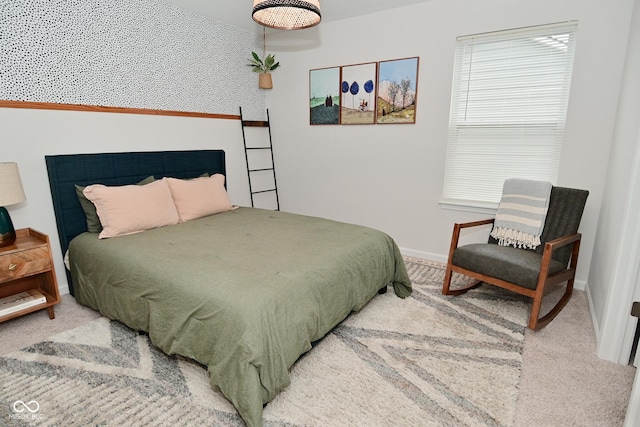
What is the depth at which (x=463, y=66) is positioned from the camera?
3203mm

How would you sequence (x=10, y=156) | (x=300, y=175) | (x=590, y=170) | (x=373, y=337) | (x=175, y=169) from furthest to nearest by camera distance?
(x=300, y=175)
(x=175, y=169)
(x=590, y=170)
(x=10, y=156)
(x=373, y=337)

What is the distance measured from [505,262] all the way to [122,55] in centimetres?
346

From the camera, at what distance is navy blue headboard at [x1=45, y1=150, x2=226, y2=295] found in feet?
8.69

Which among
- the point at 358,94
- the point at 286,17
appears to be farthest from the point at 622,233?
the point at 358,94

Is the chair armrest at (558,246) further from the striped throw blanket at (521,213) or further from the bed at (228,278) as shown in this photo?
the bed at (228,278)

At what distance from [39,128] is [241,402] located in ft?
8.24

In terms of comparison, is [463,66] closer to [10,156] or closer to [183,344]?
[183,344]

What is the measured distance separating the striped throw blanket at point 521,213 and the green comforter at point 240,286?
93 cm

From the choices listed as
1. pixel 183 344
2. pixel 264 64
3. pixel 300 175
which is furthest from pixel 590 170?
pixel 264 64

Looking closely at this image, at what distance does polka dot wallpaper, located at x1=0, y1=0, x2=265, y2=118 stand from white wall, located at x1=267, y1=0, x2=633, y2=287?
73 centimetres

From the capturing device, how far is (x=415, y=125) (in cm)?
350

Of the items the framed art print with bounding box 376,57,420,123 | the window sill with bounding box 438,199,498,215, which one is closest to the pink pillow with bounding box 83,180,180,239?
the framed art print with bounding box 376,57,420,123

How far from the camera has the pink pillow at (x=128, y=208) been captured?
258 centimetres

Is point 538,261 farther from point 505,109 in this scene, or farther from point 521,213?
point 505,109
